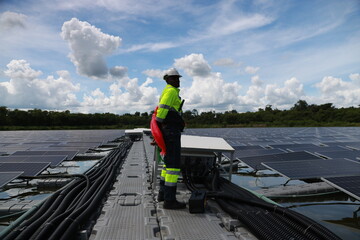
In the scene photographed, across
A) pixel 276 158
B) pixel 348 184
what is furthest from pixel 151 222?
pixel 276 158

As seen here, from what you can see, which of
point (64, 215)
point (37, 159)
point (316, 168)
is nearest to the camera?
point (64, 215)

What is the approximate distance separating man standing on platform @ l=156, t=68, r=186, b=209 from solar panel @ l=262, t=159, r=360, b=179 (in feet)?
13.1

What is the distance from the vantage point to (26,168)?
7398 mm

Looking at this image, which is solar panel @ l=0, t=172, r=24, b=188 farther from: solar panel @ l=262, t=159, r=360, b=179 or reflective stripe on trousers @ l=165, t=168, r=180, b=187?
solar panel @ l=262, t=159, r=360, b=179

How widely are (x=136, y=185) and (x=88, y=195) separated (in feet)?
4.32

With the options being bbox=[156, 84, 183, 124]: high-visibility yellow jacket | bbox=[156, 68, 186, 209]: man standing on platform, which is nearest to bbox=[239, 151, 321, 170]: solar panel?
bbox=[156, 68, 186, 209]: man standing on platform

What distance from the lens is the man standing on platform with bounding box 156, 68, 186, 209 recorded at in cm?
391

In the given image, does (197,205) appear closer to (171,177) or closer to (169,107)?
(171,177)

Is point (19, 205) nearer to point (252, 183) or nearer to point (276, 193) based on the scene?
point (276, 193)

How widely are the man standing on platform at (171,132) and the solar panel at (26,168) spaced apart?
5.03 metres

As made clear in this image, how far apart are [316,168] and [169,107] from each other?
549 centimetres

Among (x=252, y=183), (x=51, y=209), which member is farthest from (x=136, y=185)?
(x=252, y=183)

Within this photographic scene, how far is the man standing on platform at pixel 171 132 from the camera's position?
3.91 meters

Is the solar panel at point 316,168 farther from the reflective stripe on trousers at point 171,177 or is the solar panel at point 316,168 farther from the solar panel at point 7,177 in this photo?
the solar panel at point 7,177
